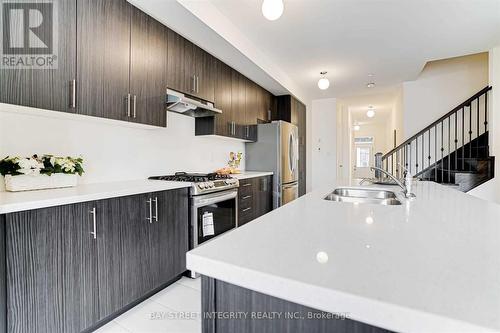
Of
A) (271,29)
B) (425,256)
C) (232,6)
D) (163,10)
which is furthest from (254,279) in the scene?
(271,29)

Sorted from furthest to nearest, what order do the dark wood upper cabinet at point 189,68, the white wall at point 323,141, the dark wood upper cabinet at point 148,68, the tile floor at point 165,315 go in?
1. the white wall at point 323,141
2. the dark wood upper cabinet at point 189,68
3. the dark wood upper cabinet at point 148,68
4. the tile floor at point 165,315

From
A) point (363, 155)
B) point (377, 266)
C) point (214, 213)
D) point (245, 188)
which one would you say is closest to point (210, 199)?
point (214, 213)

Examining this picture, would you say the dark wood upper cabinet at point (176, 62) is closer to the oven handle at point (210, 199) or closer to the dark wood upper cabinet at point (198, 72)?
the dark wood upper cabinet at point (198, 72)

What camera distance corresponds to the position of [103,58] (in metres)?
1.82

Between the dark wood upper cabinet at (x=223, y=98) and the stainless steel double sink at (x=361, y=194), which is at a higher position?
the dark wood upper cabinet at (x=223, y=98)

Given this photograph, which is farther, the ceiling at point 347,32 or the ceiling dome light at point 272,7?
the ceiling at point 347,32

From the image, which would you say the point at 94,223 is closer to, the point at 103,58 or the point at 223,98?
the point at 103,58

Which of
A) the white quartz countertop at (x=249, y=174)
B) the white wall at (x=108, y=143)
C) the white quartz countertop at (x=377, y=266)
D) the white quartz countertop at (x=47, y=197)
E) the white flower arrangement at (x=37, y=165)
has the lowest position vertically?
the white quartz countertop at (x=377, y=266)

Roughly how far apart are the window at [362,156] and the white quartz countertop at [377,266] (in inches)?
486

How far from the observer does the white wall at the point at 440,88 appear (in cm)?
446

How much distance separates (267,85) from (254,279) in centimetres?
405

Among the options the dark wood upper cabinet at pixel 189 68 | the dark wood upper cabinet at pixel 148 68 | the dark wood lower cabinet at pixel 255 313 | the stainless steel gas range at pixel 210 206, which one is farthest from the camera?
the dark wood upper cabinet at pixel 189 68

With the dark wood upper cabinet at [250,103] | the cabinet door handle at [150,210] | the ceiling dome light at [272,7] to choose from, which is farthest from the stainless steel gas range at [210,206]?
the ceiling dome light at [272,7]

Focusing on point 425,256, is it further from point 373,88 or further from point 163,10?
point 373,88
